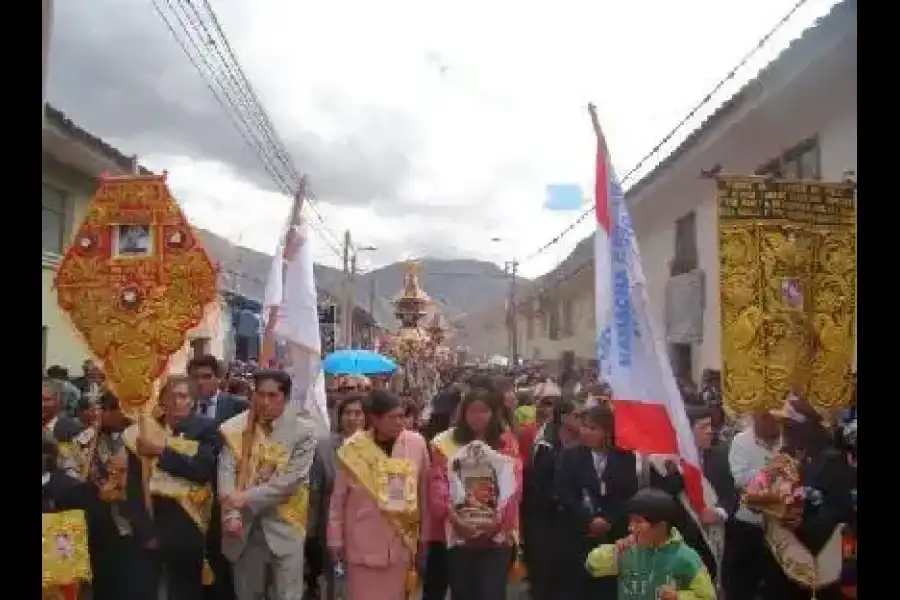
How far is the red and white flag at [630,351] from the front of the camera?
5.01m

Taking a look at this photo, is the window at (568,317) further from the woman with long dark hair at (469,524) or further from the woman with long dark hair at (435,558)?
the woman with long dark hair at (469,524)

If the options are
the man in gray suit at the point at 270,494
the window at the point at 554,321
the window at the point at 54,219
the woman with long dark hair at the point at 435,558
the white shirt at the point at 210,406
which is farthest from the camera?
the window at the point at 554,321

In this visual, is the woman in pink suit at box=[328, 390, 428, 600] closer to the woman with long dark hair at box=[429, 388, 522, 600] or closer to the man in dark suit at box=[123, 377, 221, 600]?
the woman with long dark hair at box=[429, 388, 522, 600]

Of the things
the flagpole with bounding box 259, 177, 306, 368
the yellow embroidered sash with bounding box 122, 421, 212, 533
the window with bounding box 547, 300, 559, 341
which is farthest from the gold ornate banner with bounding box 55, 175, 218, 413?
the window with bounding box 547, 300, 559, 341

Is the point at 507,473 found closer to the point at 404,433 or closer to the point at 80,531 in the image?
the point at 404,433

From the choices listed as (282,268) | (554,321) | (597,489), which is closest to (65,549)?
(282,268)

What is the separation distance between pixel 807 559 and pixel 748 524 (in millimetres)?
517

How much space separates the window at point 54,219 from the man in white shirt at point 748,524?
10.9m

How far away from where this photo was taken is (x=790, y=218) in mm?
5453

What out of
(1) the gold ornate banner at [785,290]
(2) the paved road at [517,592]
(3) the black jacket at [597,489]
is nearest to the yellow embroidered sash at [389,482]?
(3) the black jacket at [597,489]

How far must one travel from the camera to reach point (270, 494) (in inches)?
213

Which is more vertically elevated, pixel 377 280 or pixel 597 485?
pixel 377 280

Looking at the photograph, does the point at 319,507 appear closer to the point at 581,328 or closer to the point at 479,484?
the point at 479,484
